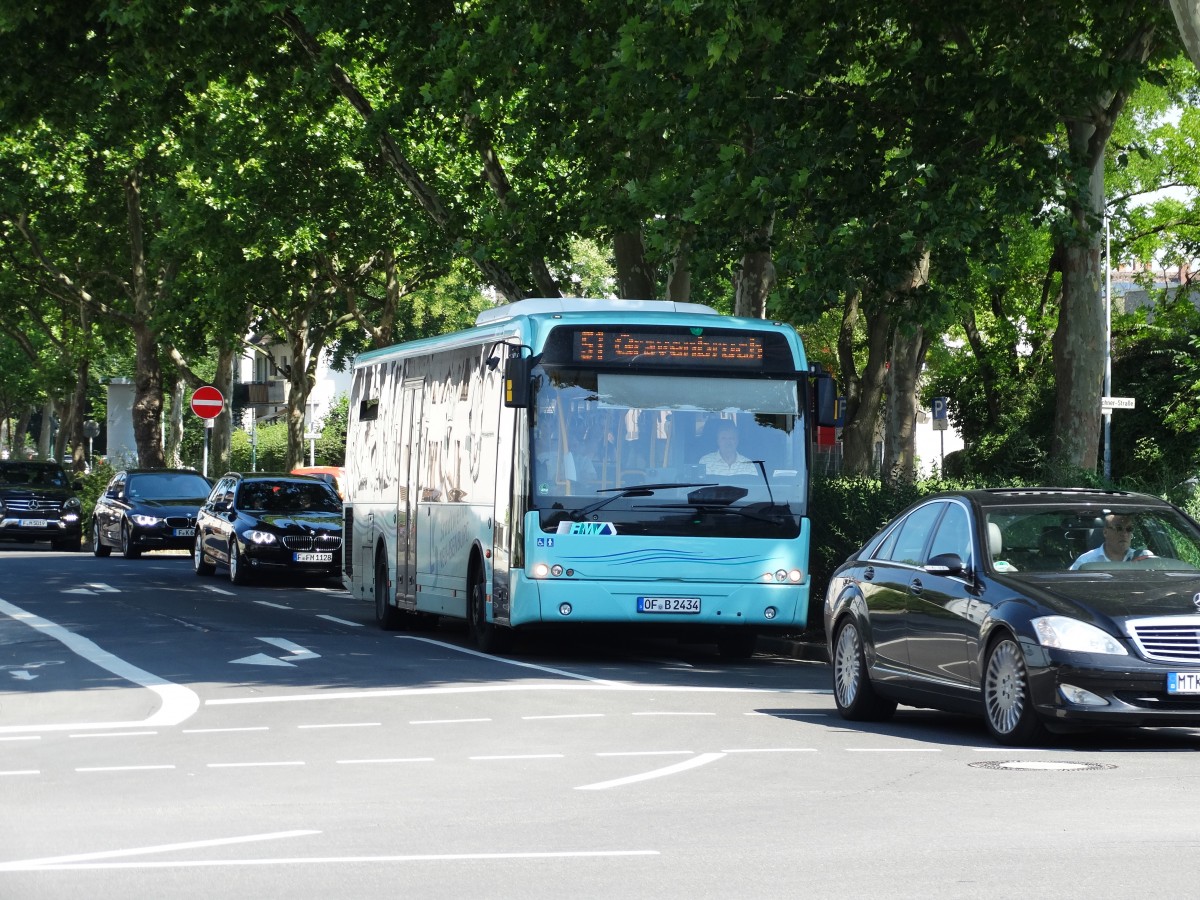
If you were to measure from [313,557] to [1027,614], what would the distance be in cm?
2072

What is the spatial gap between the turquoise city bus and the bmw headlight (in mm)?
6857

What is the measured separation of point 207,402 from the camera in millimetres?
44281

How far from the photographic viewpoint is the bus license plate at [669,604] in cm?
1847

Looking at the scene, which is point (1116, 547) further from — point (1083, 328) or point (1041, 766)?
point (1083, 328)

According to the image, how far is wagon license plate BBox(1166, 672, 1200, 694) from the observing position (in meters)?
11.8

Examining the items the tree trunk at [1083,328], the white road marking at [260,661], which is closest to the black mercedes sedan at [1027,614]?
the white road marking at [260,661]

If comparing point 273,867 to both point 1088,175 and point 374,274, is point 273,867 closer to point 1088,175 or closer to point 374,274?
point 1088,175

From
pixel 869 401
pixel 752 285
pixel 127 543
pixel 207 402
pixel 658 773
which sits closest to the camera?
pixel 658 773

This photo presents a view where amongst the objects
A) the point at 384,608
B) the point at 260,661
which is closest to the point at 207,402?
the point at 384,608

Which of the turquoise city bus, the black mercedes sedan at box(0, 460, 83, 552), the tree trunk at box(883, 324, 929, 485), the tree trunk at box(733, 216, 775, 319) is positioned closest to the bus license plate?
the turquoise city bus

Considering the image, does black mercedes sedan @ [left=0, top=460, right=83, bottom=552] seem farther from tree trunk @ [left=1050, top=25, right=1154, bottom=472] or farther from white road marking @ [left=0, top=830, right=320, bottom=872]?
white road marking @ [left=0, top=830, right=320, bottom=872]

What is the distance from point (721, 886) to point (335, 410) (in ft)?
330

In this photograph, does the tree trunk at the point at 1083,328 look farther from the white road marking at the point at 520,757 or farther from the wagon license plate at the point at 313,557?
the wagon license plate at the point at 313,557

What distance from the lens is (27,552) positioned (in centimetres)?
4497
